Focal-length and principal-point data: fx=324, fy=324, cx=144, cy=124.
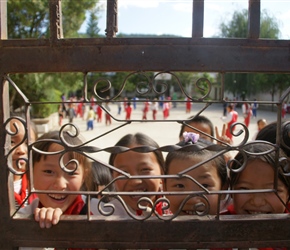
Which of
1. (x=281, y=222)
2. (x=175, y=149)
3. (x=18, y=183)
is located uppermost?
(x=175, y=149)

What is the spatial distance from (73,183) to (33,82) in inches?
452

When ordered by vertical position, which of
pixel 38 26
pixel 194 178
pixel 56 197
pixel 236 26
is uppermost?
pixel 236 26

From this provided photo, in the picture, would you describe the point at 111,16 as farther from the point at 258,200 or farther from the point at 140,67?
the point at 258,200

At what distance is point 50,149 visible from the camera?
1.58 metres

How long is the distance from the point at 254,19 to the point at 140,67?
426 mm

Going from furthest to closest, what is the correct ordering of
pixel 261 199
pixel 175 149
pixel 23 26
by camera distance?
pixel 23 26 → pixel 261 199 → pixel 175 149

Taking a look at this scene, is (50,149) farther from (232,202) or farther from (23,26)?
(23,26)

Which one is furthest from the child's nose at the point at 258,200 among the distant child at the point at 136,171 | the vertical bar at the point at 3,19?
the vertical bar at the point at 3,19

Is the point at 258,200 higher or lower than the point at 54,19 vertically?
lower

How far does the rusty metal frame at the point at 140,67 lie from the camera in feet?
3.62

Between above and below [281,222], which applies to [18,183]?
below

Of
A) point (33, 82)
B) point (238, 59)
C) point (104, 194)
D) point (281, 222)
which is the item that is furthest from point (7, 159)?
point (33, 82)

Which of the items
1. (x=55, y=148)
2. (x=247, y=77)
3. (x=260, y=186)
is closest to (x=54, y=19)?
(x=55, y=148)

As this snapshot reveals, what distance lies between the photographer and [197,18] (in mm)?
1120
